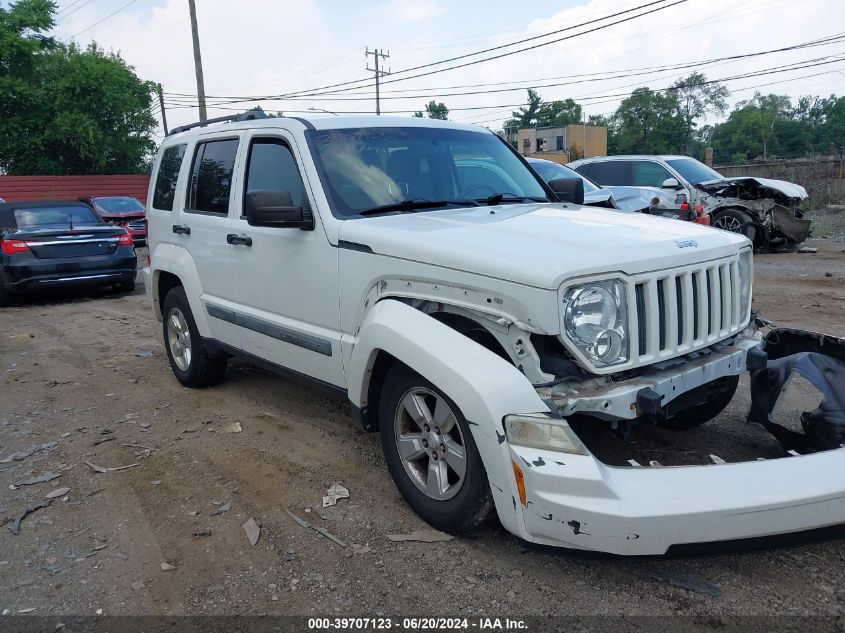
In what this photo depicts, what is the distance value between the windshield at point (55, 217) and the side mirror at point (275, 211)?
818cm

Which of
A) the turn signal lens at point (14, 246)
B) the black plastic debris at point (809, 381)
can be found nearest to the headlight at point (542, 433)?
the black plastic debris at point (809, 381)

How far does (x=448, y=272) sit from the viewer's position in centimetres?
313

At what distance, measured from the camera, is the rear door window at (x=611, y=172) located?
13133mm

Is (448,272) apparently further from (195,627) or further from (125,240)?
(125,240)

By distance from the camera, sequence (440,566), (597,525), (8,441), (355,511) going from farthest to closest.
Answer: (8,441) < (355,511) < (440,566) < (597,525)

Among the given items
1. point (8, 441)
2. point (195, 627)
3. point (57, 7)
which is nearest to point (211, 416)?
point (8, 441)

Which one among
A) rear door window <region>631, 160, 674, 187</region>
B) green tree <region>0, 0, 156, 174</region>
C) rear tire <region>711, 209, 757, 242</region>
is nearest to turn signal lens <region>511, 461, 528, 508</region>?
rear door window <region>631, 160, 674, 187</region>

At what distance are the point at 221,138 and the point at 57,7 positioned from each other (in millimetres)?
35778

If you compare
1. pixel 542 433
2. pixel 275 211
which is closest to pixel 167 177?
pixel 275 211

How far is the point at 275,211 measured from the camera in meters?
3.73

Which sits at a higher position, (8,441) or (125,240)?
(125,240)

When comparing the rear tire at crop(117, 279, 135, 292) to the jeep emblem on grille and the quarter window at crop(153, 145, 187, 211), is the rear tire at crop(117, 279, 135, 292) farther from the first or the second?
the jeep emblem on grille

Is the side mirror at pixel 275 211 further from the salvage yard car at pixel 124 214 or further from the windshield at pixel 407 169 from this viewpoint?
the salvage yard car at pixel 124 214

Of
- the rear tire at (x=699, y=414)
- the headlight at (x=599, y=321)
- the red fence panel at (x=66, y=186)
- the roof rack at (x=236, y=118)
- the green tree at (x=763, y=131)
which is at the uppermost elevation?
the green tree at (x=763, y=131)
